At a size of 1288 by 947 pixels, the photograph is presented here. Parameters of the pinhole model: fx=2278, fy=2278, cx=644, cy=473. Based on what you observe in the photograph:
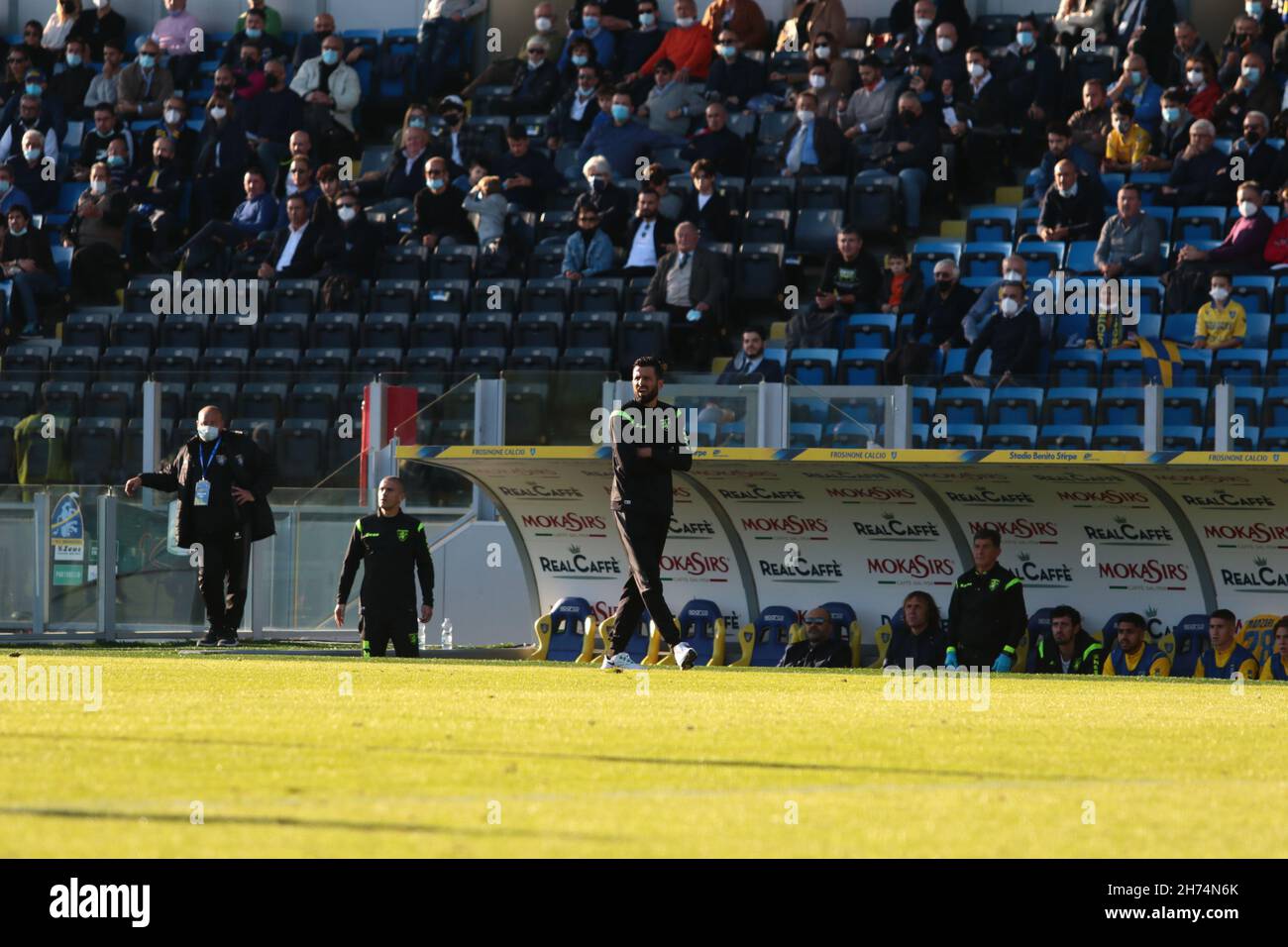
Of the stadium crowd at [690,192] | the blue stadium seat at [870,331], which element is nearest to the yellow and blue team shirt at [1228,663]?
the stadium crowd at [690,192]

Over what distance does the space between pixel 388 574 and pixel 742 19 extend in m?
12.6

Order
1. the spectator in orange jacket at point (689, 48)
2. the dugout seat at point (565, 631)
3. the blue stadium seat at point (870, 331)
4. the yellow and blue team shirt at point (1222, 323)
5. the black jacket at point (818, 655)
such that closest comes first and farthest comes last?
the black jacket at point (818, 655) → the dugout seat at point (565, 631) → the yellow and blue team shirt at point (1222, 323) → the blue stadium seat at point (870, 331) → the spectator in orange jacket at point (689, 48)

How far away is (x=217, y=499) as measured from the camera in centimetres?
1834

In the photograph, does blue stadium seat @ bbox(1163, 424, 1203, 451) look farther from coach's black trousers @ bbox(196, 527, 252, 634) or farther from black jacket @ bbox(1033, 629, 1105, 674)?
coach's black trousers @ bbox(196, 527, 252, 634)

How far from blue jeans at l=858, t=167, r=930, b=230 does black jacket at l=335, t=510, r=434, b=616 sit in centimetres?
851

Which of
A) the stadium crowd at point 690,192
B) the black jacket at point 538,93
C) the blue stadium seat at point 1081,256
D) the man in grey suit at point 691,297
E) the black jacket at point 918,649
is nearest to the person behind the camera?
the black jacket at point 918,649

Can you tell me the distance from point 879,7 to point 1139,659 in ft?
45.9

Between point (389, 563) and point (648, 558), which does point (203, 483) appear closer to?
point (389, 563)

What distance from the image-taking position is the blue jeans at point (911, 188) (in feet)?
77.9

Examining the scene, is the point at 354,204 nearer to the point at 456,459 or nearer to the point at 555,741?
the point at 456,459

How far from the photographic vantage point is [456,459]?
1856 cm

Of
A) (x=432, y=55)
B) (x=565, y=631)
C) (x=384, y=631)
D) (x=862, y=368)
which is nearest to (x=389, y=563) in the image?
(x=384, y=631)

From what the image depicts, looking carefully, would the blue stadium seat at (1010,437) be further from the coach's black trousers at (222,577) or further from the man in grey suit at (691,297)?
the coach's black trousers at (222,577)

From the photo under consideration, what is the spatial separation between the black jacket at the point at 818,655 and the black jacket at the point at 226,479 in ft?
14.8
